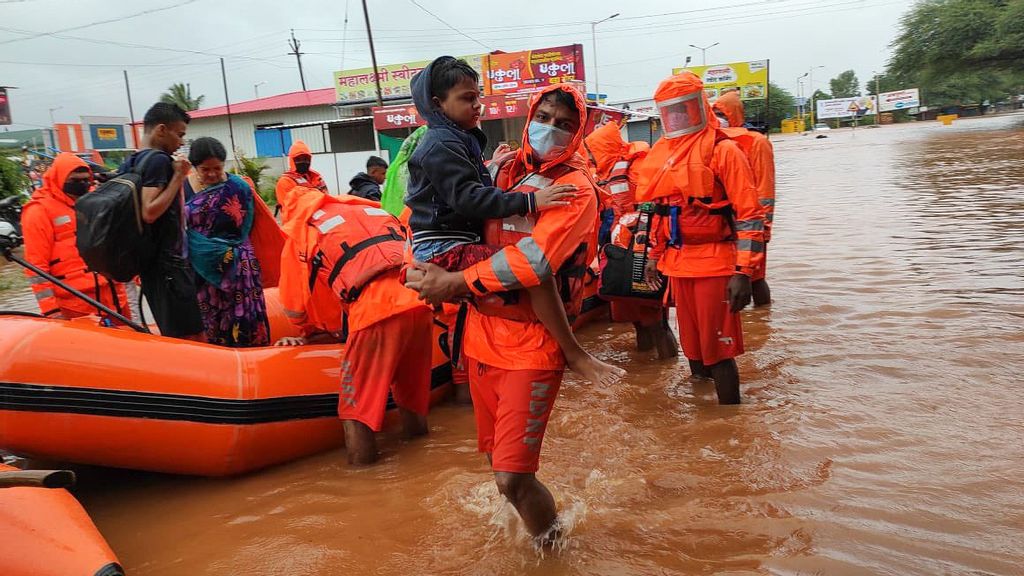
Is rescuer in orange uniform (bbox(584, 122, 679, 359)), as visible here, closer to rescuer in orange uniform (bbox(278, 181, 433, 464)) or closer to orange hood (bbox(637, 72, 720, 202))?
orange hood (bbox(637, 72, 720, 202))

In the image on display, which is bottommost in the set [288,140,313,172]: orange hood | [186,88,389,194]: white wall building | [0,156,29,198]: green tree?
[288,140,313,172]: orange hood

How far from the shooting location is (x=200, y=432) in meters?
3.35

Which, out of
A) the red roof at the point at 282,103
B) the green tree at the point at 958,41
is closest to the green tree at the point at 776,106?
the green tree at the point at 958,41

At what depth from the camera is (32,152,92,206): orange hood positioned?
189 inches

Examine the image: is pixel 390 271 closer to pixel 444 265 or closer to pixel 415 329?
pixel 415 329

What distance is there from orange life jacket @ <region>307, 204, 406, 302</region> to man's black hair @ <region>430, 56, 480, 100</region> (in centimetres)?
121

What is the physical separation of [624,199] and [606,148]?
0.76m

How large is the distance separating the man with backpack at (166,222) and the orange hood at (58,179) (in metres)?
1.53

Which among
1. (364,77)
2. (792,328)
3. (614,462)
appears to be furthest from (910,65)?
(614,462)

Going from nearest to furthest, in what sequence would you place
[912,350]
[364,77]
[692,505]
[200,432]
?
[692,505], [200,432], [912,350], [364,77]

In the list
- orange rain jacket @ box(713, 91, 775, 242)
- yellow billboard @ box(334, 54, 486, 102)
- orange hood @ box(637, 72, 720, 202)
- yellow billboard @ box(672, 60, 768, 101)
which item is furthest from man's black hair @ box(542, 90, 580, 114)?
yellow billboard @ box(672, 60, 768, 101)

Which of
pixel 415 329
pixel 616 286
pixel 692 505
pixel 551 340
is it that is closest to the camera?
pixel 551 340

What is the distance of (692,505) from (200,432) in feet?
7.62

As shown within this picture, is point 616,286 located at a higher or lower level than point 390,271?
lower
